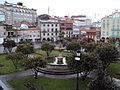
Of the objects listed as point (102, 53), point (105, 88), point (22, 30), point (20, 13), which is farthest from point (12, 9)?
point (105, 88)

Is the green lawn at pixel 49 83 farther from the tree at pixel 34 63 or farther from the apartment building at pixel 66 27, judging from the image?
the apartment building at pixel 66 27

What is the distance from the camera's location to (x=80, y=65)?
1570 cm

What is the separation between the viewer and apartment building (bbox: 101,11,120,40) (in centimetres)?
4912

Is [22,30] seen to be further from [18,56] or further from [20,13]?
[18,56]

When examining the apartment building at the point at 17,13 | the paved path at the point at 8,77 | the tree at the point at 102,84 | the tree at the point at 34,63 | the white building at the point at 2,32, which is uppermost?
the apartment building at the point at 17,13

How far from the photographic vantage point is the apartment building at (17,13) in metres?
72.1

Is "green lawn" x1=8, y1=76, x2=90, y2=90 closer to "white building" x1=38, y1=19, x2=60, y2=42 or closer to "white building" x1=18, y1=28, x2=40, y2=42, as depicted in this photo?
"white building" x1=18, y1=28, x2=40, y2=42

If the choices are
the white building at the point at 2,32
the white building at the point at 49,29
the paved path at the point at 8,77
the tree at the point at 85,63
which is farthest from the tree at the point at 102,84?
the white building at the point at 49,29

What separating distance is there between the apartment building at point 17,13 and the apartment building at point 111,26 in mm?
44839

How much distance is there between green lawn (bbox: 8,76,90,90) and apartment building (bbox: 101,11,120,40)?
122 ft

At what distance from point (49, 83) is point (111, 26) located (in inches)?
1597

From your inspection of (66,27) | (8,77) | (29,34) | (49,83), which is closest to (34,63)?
(49,83)

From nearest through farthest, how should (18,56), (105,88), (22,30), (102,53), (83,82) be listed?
(105,88), (83,82), (102,53), (18,56), (22,30)

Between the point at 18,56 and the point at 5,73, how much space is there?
10.1ft
